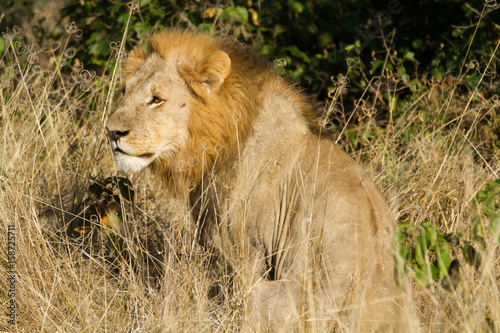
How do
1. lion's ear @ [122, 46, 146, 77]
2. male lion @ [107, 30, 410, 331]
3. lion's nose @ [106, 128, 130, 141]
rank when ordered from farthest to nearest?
lion's ear @ [122, 46, 146, 77]
lion's nose @ [106, 128, 130, 141]
male lion @ [107, 30, 410, 331]

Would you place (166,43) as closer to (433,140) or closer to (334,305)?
(334,305)

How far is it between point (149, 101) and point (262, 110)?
2.34 ft

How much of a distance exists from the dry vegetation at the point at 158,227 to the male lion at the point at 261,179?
24 cm

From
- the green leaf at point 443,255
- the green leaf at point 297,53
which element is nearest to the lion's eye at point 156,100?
the green leaf at point 443,255

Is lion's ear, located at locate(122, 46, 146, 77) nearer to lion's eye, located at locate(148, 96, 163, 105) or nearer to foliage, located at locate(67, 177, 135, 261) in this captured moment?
lion's eye, located at locate(148, 96, 163, 105)

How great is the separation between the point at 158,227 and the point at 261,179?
92cm

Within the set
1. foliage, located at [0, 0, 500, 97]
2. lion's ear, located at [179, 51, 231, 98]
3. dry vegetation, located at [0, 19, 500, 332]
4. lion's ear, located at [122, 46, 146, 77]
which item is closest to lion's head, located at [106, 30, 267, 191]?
lion's ear, located at [179, 51, 231, 98]

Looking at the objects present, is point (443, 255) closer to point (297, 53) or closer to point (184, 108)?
point (184, 108)

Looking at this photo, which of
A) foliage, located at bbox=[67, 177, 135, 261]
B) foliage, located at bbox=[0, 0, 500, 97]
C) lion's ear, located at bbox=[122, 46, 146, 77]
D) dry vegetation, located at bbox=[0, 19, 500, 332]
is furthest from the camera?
foliage, located at bbox=[0, 0, 500, 97]

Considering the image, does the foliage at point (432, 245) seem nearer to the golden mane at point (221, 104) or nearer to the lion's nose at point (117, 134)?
the golden mane at point (221, 104)

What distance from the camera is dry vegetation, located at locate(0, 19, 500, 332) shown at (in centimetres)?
356

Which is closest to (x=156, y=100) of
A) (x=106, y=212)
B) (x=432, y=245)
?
(x=106, y=212)

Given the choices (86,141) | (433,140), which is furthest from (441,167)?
(86,141)

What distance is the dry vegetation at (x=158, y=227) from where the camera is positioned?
3.56 meters
